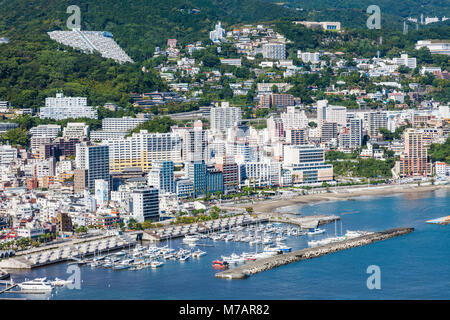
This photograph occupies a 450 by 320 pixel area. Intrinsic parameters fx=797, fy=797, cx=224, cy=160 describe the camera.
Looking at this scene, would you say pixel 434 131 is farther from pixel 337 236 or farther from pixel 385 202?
pixel 337 236

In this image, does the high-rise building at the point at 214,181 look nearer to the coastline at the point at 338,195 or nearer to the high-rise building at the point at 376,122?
the coastline at the point at 338,195

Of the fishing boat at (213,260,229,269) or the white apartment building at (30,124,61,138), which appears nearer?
the fishing boat at (213,260,229,269)

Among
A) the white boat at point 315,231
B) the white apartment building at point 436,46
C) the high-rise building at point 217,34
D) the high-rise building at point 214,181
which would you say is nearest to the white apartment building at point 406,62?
the white apartment building at point 436,46

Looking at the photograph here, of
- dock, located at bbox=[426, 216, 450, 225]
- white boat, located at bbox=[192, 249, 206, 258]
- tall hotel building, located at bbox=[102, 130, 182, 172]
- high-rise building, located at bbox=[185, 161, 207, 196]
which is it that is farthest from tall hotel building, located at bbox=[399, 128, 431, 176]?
white boat, located at bbox=[192, 249, 206, 258]

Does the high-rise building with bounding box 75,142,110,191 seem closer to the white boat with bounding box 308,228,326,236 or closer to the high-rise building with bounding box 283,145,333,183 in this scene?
the high-rise building with bounding box 283,145,333,183

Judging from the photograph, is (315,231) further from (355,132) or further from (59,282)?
(355,132)
